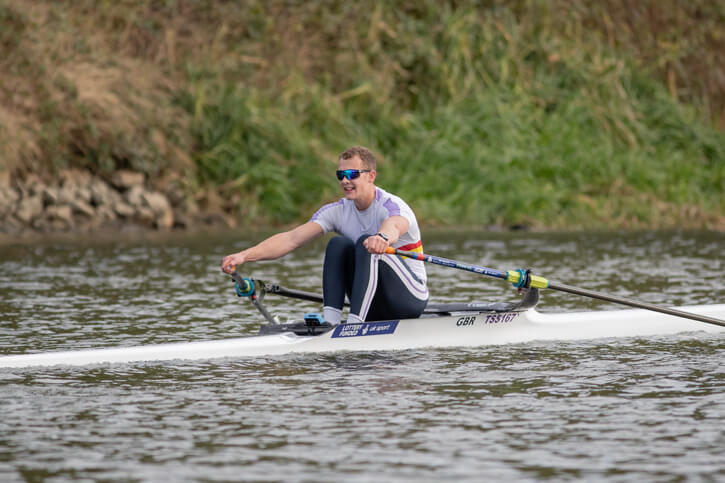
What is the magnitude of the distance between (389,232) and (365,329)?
81 cm

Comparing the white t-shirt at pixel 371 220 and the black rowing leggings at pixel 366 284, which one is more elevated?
the white t-shirt at pixel 371 220

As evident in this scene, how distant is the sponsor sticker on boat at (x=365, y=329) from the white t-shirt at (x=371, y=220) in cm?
46

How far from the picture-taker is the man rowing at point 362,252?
9.72m

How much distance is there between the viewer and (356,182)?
31.9 ft

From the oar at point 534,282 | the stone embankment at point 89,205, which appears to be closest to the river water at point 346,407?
the oar at point 534,282

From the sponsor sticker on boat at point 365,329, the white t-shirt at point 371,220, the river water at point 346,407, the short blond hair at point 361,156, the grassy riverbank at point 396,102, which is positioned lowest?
the river water at point 346,407

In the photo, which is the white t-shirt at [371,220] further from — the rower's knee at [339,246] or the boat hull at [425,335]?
the boat hull at [425,335]

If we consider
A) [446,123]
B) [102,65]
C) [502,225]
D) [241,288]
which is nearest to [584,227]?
[502,225]

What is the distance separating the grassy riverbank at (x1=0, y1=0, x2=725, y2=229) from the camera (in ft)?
84.9

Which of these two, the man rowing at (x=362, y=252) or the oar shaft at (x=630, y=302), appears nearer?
the man rowing at (x=362, y=252)

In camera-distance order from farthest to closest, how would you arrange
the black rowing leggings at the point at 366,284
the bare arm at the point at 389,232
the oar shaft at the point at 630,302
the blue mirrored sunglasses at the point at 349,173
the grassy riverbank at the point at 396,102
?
1. the grassy riverbank at the point at 396,102
2. the oar shaft at the point at 630,302
3. the black rowing leggings at the point at 366,284
4. the blue mirrored sunglasses at the point at 349,173
5. the bare arm at the point at 389,232

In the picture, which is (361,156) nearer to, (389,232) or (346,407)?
(389,232)

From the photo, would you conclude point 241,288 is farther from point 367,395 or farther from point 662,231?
point 662,231

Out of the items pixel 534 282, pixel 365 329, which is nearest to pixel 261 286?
pixel 365 329
